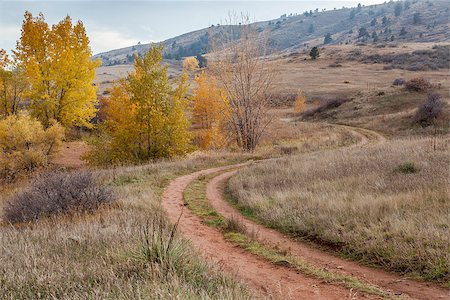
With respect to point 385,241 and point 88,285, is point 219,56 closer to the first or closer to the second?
point 385,241

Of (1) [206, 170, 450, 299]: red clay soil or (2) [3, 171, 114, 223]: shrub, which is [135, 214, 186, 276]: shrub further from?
(2) [3, 171, 114, 223]: shrub

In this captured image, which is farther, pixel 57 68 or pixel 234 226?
pixel 57 68

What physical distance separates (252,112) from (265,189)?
48.2ft

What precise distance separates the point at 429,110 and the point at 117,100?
27.2 m

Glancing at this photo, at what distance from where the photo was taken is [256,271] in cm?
641

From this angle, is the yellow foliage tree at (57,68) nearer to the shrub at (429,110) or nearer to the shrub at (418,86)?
the shrub at (429,110)

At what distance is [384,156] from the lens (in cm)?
1505

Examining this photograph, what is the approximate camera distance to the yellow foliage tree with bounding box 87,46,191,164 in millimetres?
21422

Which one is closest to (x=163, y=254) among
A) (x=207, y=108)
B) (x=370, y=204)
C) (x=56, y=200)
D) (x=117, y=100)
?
(x=370, y=204)

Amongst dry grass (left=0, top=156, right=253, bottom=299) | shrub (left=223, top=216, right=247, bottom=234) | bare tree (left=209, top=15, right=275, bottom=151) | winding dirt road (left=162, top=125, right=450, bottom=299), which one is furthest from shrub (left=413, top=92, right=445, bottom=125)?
dry grass (left=0, top=156, right=253, bottom=299)

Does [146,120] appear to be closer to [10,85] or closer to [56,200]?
[56,200]

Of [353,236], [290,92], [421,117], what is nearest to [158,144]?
[353,236]

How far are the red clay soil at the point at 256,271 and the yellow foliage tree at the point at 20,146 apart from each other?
16268mm

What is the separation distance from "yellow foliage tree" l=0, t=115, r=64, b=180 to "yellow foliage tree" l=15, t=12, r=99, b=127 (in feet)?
7.19
